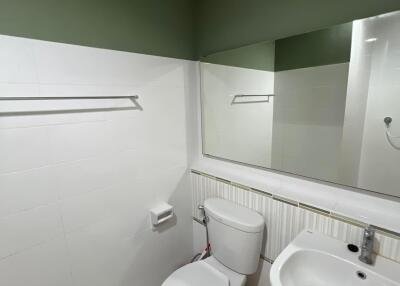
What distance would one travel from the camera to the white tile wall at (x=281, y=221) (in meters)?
0.94

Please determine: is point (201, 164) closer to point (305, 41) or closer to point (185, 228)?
point (185, 228)

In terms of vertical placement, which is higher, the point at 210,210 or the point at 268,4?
the point at 268,4

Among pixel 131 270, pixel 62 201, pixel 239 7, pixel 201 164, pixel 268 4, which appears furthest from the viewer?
pixel 201 164

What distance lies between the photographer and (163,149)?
5.03 ft

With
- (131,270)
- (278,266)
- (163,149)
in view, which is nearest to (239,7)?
(163,149)

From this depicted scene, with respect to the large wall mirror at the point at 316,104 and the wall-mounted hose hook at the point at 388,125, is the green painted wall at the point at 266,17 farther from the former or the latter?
the wall-mounted hose hook at the point at 388,125

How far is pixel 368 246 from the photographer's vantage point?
90 centimetres

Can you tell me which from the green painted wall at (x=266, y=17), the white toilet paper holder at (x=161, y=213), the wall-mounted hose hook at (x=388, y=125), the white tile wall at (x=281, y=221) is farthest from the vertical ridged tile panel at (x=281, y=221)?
the green painted wall at (x=266, y=17)

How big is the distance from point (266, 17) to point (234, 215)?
1151 mm

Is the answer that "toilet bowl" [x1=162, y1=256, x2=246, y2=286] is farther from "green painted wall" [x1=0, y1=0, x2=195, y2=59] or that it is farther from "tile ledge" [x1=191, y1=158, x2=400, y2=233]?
"green painted wall" [x1=0, y1=0, x2=195, y2=59]

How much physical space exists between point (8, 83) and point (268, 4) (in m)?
1.32

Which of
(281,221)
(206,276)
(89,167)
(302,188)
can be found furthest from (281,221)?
(89,167)

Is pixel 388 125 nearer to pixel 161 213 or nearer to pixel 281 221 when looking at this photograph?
pixel 281 221

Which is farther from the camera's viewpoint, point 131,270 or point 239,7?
point 131,270
